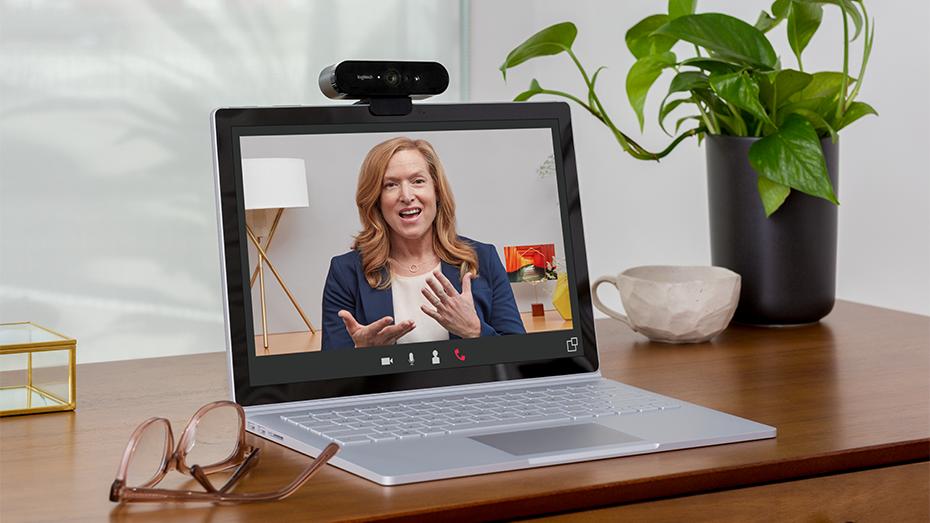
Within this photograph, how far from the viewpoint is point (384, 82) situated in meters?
1.08

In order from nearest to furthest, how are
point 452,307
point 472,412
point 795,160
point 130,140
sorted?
point 472,412, point 452,307, point 795,160, point 130,140

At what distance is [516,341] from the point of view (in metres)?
1.08

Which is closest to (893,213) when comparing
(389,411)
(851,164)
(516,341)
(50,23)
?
(851,164)

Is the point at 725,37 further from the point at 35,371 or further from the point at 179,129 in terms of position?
the point at 179,129

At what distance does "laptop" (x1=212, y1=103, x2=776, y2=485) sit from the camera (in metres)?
0.96

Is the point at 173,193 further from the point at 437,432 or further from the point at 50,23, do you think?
the point at 437,432

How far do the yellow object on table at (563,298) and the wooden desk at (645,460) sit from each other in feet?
0.29

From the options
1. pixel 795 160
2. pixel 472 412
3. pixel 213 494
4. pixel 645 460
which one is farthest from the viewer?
pixel 795 160

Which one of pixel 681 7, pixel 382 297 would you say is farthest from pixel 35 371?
pixel 681 7

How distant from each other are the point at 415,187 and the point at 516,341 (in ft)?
0.58

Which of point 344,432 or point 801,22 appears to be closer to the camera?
point 344,432

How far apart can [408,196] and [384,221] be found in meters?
0.04

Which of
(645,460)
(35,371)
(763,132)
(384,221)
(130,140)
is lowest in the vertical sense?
(645,460)

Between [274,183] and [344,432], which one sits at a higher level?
[274,183]
